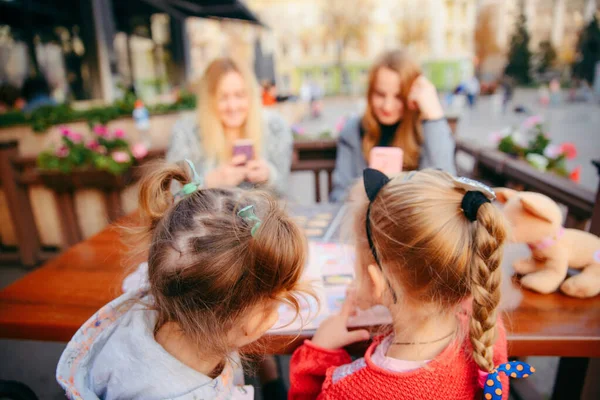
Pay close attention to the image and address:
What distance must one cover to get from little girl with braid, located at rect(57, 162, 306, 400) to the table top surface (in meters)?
0.20

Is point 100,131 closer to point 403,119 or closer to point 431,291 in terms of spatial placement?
point 403,119

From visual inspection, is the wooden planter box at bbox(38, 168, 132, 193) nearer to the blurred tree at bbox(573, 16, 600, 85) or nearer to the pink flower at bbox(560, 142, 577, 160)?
the pink flower at bbox(560, 142, 577, 160)

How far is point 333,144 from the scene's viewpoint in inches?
112

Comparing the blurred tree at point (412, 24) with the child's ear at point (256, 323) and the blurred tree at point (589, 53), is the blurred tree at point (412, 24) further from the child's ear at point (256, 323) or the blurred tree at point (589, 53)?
the child's ear at point (256, 323)

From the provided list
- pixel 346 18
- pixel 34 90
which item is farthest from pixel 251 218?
pixel 346 18

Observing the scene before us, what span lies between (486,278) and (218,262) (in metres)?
0.54

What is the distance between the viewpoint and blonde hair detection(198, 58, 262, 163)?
2.34m

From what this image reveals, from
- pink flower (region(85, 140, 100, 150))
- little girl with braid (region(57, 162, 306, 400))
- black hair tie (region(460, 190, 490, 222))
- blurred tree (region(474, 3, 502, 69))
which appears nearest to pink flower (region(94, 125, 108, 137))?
pink flower (region(85, 140, 100, 150))

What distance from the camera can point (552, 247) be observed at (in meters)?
1.10

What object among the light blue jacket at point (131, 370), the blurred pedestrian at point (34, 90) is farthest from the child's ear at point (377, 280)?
the blurred pedestrian at point (34, 90)

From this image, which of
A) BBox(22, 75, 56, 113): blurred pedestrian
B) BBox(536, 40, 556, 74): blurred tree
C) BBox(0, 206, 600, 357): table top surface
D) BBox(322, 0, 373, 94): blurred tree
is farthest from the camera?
BBox(536, 40, 556, 74): blurred tree

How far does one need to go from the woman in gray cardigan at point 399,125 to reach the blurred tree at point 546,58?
42.2 m

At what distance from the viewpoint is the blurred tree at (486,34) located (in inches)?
1674

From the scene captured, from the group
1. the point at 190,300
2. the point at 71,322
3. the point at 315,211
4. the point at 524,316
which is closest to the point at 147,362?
the point at 190,300
